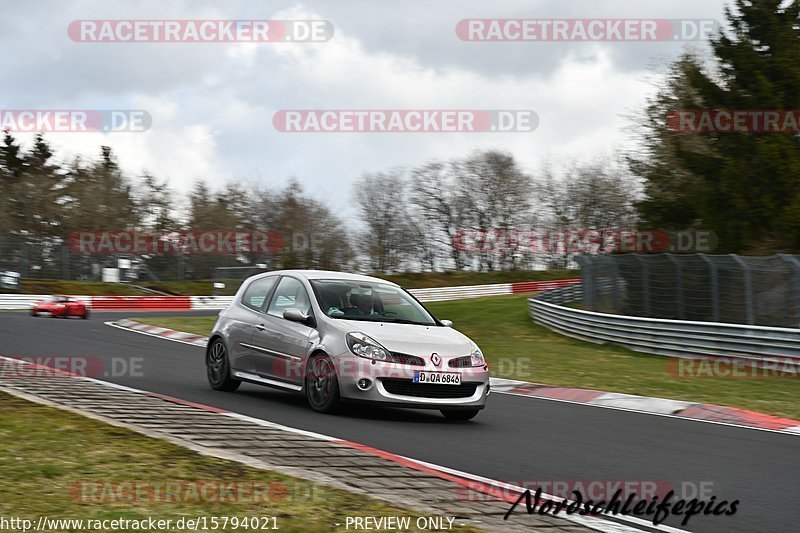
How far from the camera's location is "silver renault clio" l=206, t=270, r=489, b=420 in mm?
9719

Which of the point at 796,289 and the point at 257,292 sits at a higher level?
the point at 257,292

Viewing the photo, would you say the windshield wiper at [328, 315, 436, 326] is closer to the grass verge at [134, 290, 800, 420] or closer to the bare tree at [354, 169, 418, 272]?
the grass verge at [134, 290, 800, 420]

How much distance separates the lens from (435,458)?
770 cm

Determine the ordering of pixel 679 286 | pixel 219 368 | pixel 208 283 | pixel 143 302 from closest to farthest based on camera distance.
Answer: pixel 219 368, pixel 679 286, pixel 143 302, pixel 208 283

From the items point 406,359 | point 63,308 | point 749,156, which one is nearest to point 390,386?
point 406,359

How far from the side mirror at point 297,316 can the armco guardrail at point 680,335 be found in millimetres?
10871

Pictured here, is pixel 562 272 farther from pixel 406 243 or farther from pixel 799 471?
pixel 799 471

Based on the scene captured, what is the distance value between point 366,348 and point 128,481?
4310 mm

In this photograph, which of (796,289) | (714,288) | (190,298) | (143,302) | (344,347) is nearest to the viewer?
(344,347)

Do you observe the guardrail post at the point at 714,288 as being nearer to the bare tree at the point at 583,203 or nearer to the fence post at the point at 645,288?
the fence post at the point at 645,288

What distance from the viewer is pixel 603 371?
17625 millimetres

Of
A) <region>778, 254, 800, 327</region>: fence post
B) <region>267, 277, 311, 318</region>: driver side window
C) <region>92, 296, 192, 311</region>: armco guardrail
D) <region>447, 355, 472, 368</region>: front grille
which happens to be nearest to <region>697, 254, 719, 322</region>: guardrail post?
<region>778, 254, 800, 327</region>: fence post

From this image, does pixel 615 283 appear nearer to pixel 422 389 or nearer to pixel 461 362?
pixel 461 362

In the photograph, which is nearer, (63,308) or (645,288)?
(645,288)
